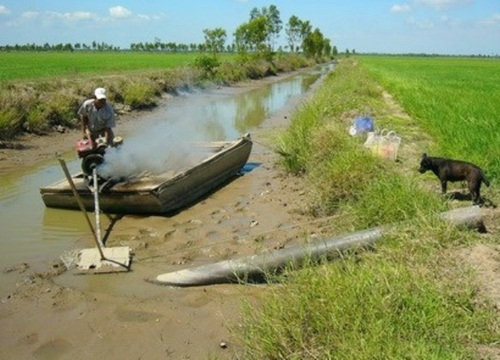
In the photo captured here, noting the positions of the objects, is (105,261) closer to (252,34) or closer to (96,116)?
(96,116)

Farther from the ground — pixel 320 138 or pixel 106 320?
pixel 320 138

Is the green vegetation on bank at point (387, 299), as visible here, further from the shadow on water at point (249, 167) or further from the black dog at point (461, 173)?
the shadow on water at point (249, 167)

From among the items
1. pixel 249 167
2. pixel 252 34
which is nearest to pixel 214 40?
pixel 252 34

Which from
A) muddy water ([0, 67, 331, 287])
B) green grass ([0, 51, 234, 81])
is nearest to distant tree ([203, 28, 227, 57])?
green grass ([0, 51, 234, 81])

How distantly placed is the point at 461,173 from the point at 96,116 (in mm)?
5407

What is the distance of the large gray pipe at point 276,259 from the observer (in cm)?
454

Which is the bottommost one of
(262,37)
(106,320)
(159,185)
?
(106,320)

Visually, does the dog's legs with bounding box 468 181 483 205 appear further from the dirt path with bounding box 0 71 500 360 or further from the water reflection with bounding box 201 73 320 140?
the water reflection with bounding box 201 73 320 140

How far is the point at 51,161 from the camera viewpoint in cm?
1076

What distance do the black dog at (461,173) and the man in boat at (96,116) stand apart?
4875mm

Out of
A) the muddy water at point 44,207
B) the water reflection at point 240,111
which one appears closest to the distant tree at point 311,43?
the water reflection at point 240,111

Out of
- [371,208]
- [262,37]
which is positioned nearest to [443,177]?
[371,208]

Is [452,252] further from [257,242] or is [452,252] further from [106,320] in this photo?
[106,320]

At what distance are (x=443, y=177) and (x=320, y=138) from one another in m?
2.79
